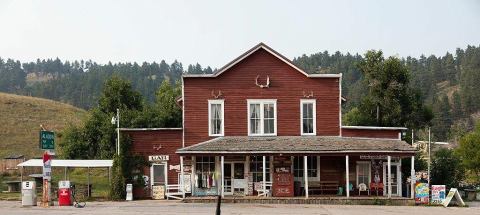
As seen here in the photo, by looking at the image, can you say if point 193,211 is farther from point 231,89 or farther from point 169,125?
point 169,125

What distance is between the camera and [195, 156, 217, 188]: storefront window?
125ft

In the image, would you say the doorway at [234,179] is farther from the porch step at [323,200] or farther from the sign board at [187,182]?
the porch step at [323,200]

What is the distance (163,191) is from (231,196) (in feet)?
13.1

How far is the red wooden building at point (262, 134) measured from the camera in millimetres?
37562

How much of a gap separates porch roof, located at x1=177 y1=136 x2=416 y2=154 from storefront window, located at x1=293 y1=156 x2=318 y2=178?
105cm

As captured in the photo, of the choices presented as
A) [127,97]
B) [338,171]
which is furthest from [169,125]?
[338,171]

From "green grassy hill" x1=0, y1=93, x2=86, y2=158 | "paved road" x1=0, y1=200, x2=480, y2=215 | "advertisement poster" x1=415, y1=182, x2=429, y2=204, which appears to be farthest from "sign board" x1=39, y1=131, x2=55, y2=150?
"green grassy hill" x1=0, y1=93, x2=86, y2=158

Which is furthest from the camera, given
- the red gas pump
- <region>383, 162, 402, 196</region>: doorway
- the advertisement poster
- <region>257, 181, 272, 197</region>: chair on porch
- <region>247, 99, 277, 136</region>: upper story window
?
<region>247, 99, 277, 136</region>: upper story window

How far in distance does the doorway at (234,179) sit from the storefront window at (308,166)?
8.92 feet

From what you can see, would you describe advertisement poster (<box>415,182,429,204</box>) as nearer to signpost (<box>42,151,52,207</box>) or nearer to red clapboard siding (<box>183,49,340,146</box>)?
red clapboard siding (<box>183,49,340,146</box>)

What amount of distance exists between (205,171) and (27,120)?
65.5 meters

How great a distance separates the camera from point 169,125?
62.8 m

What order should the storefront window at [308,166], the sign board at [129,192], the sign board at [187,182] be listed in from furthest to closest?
the storefront window at [308,166] < the sign board at [187,182] < the sign board at [129,192]

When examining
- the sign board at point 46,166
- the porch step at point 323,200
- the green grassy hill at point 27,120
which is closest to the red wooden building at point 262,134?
the porch step at point 323,200
